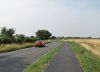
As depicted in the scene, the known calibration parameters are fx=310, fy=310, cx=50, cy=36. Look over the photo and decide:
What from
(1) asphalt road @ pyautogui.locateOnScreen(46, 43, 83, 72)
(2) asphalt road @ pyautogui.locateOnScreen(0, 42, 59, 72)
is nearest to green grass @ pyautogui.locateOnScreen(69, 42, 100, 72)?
(1) asphalt road @ pyautogui.locateOnScreen(46, 43, 83, 72)

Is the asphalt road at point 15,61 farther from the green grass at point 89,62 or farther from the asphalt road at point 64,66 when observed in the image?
the green grass at point 89,62

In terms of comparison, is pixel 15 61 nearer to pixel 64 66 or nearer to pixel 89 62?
pixel 64 66

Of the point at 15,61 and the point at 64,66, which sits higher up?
the point at 15,61

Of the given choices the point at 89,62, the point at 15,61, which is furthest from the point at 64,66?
the point at 15,61

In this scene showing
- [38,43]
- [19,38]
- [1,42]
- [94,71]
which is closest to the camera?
[94,71]

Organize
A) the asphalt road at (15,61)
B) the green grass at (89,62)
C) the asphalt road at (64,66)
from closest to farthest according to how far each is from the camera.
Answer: the green grass at (89,62) < the asphalt road at (64,66) < the asphalt road at (15,61)

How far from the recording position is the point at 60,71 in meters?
17.4

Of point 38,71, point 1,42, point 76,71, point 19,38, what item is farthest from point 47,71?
point 19,38

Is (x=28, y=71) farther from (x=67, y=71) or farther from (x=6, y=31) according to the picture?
(x=6, y=31)

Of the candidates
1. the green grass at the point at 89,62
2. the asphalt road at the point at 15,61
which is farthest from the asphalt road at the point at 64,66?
the asphalt road at the point at 15,61

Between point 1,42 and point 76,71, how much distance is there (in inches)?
1850

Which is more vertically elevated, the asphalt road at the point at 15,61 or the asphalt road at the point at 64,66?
the asphalt road at the point at 15,61

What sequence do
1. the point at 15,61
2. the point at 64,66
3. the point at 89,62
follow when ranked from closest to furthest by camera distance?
the point at 64,66 < the point at 89,62 < the point at 15,61

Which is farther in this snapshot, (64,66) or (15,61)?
(15,61)
